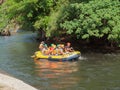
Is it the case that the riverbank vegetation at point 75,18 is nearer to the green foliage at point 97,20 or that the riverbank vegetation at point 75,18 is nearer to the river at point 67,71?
the green foliage at point 97,20

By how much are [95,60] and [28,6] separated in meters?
12.7

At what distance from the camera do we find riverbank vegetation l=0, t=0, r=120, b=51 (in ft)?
92.5

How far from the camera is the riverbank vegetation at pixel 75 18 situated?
28188 millimetres

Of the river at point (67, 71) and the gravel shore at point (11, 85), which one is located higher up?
the gravel shore at point (11, 85)

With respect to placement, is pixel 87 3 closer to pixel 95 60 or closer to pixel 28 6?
pixel 95 60

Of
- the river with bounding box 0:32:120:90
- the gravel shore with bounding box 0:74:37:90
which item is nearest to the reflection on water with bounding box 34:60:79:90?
the river with bounding box 0:32:120:90

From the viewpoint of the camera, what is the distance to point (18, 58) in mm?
29766

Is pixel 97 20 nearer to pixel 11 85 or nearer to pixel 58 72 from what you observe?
pixel 58 72

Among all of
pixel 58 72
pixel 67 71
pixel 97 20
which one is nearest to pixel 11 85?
pixel 58 72

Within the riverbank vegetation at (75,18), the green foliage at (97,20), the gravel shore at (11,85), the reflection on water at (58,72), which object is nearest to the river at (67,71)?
the reflection on water at (58,72)

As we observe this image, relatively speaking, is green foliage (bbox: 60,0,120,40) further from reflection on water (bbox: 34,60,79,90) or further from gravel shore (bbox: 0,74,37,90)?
gravel shore (bbox: 0,74,37,90)

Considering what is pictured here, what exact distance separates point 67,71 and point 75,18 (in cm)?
820

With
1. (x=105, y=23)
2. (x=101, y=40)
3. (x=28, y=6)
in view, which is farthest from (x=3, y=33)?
(x=105, y=23)

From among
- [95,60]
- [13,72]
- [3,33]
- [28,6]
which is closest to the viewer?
[13,72]
